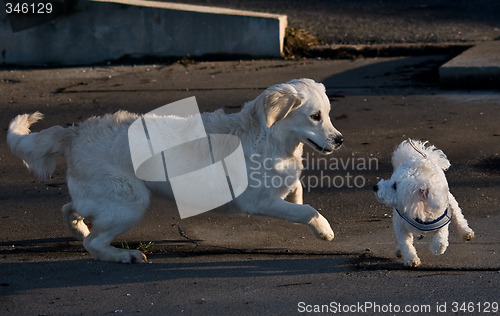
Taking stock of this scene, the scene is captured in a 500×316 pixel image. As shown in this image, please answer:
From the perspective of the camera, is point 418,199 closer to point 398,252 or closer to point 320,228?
point 398,252

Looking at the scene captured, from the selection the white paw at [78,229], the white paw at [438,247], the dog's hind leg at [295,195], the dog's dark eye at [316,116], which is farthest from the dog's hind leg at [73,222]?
the white paw at [438,247]

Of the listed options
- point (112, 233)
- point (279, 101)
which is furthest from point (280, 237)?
point (112, 233)

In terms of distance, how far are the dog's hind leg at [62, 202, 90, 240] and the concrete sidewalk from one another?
8cm

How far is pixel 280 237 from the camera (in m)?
5.94

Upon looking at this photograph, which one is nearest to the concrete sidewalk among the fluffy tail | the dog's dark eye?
the fluffy tail

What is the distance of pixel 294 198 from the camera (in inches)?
231

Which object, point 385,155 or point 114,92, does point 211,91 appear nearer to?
point 114,92

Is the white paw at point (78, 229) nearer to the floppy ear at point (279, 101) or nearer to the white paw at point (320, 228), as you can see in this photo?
the floppy ear at point (279, 101)

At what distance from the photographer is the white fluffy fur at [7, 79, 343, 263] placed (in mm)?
5477

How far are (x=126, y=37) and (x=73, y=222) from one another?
5.64 metres

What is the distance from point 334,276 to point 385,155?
255 centimetres

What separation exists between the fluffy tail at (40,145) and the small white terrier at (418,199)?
223cm

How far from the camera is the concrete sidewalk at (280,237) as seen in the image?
4828 mm

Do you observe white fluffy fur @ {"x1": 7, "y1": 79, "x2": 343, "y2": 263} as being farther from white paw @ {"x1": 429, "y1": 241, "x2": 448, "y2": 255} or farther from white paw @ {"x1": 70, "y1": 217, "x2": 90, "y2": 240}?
Answer: white paw @ {"x1": 429, "y1": 241, "x2": 448, "y2": 255}
